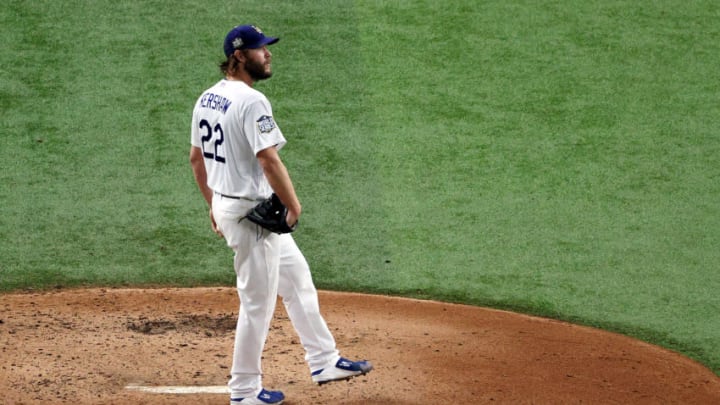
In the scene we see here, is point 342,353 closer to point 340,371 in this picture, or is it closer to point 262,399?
point 340,371

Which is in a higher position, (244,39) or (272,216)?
(244,39)

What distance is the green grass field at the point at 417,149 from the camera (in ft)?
27.7

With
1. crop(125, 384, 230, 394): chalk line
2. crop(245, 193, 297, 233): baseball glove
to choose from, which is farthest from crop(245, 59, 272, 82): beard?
crop(125, 384, 230, 394): chalk line

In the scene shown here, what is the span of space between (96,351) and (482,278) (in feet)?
9.47

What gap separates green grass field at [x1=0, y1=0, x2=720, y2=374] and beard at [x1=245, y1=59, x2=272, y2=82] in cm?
262

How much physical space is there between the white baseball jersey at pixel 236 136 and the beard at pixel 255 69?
80mm

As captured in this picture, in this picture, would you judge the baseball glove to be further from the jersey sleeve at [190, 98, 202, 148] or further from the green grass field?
the green grass field

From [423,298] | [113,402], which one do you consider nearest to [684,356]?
[423,298]

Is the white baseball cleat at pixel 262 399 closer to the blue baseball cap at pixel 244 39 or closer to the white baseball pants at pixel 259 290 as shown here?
the white baseball pants at pixel 259 290

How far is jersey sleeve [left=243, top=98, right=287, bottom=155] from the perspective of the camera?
5.69 m

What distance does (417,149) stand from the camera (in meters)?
10.1

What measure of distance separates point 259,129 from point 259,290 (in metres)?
0.83

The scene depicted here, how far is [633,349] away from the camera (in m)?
7.39

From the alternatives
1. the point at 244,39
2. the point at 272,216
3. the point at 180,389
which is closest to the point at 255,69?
the point at 244,39
